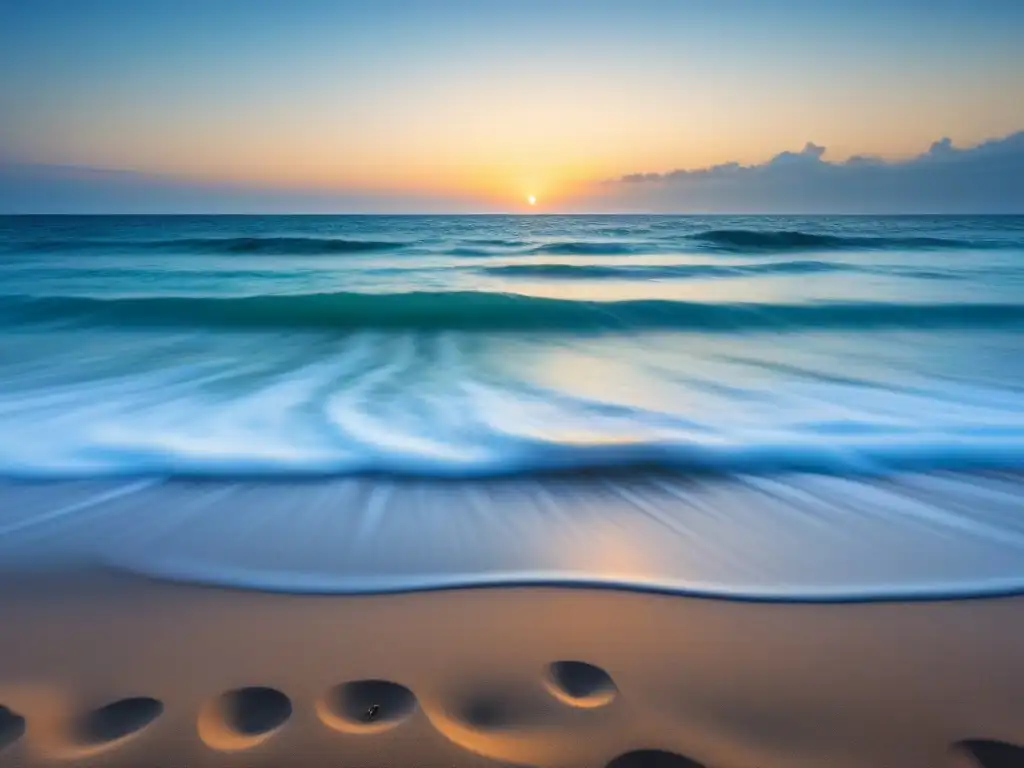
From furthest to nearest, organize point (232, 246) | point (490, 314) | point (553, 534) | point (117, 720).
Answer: point (232, 246) < point (490, 314) < point (553, 534) < point (117, 720)

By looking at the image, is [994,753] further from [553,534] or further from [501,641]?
[553,534]

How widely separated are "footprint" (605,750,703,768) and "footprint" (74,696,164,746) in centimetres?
120

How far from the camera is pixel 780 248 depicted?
26.2 metres

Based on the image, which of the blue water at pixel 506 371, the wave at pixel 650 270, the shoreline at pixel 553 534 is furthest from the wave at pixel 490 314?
the shoreline at pixel 553 534

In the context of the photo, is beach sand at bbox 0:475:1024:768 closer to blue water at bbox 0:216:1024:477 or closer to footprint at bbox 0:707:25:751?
footprint at bbox 0:707:25:751

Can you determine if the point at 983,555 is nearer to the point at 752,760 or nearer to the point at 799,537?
the point at 799,537

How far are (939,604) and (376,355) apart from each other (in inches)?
259

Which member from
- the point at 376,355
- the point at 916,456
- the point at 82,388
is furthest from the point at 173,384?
the point at 916,456

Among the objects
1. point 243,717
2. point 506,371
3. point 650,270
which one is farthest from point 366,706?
point 650,270

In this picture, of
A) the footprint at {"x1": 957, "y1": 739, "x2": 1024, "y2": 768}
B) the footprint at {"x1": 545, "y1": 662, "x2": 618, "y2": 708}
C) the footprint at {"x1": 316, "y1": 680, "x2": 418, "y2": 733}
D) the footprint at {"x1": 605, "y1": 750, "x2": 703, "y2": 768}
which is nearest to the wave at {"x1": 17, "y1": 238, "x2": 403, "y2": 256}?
the footprint at {"x1": 316, "y1": 680, "x2": 418, "y2": 733}

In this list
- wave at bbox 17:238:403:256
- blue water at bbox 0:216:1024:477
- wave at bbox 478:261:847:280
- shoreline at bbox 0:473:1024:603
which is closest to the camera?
shoreline at bbox 0:473:1024:603

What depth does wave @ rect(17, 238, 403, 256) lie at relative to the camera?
86.8 ft

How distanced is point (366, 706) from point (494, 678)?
0.37m

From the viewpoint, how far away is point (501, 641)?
2.16 m
